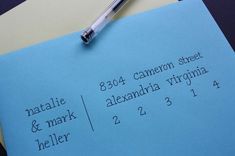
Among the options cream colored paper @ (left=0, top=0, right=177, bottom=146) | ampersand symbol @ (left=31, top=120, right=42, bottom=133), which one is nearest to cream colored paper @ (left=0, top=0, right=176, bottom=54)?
cream colored paper @ (left=0, top=0, right=177, bottom=146)

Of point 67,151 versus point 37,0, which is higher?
point 37,0

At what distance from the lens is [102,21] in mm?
498

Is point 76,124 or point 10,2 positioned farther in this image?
point 10,2

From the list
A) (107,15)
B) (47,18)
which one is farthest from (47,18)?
(107,15)

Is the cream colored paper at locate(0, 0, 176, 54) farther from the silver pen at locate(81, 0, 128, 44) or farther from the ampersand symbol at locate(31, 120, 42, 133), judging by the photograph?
the ampersand symbol at locate(31, 120, 42, 133)

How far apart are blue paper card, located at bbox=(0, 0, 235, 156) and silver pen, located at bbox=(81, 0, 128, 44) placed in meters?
0.01

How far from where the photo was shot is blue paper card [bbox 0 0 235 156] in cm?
42

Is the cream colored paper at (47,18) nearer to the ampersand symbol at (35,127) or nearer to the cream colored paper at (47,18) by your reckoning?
the cream colored paper at (47,18)

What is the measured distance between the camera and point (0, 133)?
16.7 inches

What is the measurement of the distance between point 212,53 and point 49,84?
27 centimetres

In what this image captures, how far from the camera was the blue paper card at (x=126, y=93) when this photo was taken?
0.42 m

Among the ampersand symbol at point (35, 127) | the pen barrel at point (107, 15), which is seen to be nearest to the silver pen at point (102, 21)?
the pen barrel at point (107, 15)

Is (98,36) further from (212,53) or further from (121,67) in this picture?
(212,53)

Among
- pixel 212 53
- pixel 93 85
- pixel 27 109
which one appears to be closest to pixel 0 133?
pixel 27 109
